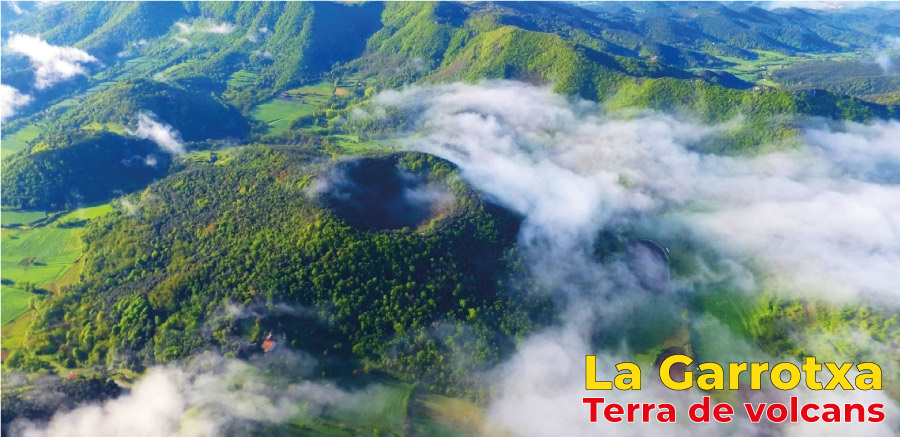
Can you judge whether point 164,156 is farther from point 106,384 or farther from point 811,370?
point 811,370

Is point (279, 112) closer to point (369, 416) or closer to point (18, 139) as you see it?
point (18, 139)

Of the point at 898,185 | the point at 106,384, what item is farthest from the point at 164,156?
the point at 898,185

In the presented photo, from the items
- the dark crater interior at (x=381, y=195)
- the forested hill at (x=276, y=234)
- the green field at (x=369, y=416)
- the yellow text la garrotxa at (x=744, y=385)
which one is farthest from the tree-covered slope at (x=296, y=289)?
the yellow text la garrotxa at (x=744, y=385)

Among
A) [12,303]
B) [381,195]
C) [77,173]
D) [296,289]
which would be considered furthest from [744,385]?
[77,173]

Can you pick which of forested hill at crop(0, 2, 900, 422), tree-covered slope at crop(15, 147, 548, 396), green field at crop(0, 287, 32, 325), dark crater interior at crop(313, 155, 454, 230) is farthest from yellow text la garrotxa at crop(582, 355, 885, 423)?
green field at crop(0, 287, 32, 325)

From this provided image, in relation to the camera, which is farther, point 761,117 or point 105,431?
point 761,117

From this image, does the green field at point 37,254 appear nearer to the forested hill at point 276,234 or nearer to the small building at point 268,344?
the forested hill at point 276,234
